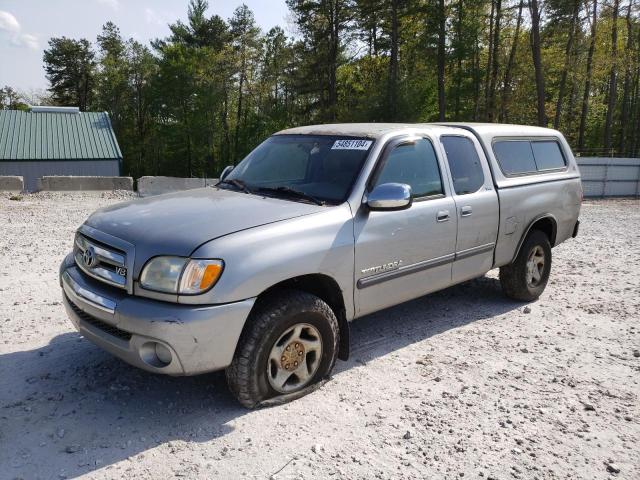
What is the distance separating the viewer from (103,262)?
10.9 feet

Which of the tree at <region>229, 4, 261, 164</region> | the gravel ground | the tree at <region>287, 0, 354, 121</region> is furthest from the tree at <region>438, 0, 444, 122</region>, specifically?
the gravel ground

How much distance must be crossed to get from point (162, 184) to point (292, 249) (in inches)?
556

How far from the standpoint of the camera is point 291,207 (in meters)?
3.63

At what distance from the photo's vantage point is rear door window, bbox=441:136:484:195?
463 cm

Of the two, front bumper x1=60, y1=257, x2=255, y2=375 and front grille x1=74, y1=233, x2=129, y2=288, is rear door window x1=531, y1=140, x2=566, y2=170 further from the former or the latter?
front grille x1=74, y1=233, x2=129, y2=288

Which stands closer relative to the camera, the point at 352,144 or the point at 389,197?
the point at 389,197

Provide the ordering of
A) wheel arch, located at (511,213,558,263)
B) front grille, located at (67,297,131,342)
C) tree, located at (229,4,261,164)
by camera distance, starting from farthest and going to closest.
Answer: tree, located at (229,4,261,164), wheel arch, located at (511,213,558,263), front grille, located at (67,297,131,342)

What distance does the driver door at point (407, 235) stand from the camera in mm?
3814

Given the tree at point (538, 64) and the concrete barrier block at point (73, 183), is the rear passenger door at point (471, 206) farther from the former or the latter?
the tree at point (538, 64)

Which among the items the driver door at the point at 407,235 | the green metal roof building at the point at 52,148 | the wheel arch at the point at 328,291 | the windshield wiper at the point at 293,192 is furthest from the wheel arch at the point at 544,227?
the green metal roof building at the point at 52,148

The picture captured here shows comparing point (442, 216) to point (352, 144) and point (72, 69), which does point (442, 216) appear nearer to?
point (352, 144)

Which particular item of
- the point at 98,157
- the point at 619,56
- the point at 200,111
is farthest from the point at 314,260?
the point at 200,111

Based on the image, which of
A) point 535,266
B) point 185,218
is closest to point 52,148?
point 535,266

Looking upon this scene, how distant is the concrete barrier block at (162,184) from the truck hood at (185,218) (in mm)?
12320
